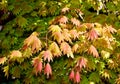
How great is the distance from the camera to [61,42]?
10.8ft

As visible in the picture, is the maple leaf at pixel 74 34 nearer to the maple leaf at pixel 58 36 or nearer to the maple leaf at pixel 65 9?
the maple leaf at pixel 58 36

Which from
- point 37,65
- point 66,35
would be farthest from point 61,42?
point 37,65

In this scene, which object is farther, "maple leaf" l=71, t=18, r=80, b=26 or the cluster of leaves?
"maple leaf" l=71, t=18, r=80, b=26

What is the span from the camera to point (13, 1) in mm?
4199

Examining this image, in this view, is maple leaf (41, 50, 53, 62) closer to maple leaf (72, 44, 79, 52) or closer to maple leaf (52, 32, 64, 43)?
maple leaf (52, 32, 64, 43)

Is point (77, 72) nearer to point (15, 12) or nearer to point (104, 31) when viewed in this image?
point (104, 31)

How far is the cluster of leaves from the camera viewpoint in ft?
10.4

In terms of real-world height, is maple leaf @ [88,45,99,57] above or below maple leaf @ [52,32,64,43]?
below

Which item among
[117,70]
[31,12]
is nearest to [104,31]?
[117,70]

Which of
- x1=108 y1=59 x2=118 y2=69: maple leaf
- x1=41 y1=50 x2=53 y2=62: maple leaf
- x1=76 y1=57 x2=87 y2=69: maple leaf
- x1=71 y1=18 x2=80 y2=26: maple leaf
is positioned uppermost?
x1=71 y1=18 x2=80 y2=26: maple leaf

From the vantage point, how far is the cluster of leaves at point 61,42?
318cm

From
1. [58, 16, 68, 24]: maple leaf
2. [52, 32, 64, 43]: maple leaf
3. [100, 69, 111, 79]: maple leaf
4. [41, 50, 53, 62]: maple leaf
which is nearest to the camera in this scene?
[41, 50, 53, 62]: maple leaf

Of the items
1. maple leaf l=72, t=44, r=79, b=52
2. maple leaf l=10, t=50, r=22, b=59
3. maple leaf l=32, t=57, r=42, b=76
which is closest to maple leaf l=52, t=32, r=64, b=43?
maple leaf l=72, t=44, r=79, b=52

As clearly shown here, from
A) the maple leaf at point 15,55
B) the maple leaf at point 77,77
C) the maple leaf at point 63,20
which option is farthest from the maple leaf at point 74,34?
the maple leaf at point 15,55
